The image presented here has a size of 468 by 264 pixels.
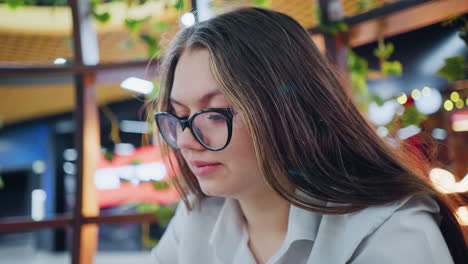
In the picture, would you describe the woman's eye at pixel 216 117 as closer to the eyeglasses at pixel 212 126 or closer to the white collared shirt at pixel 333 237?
the eyeglasses at pixel 212 126

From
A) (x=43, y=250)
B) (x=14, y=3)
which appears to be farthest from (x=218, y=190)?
(x=43, y=250)

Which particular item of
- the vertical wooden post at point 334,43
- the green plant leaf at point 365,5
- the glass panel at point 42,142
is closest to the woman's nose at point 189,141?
the vertical wooden post at point 334,43

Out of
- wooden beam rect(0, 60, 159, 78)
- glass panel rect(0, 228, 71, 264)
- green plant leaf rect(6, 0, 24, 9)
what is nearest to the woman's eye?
wooden beam rect(0, 60, 159, 78)

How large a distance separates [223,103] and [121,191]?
19.5 feet

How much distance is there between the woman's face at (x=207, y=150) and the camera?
864mm

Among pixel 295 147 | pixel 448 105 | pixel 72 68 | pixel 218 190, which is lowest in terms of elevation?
pixel 218 190

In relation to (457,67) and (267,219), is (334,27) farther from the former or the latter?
(267,219)

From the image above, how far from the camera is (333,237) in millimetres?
872

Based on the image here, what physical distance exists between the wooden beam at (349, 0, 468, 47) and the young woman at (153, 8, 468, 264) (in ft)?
1.55

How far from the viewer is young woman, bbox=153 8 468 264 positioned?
0.82 metres

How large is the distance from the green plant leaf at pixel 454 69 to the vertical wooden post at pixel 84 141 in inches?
52.6

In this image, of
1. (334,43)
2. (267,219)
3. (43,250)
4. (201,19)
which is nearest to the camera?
(267,219)

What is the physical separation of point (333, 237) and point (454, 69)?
2.07ft

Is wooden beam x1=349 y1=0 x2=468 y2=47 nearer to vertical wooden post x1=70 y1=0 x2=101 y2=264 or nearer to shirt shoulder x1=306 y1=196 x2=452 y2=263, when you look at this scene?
shirt shoulder x1=306 y1=196 x2=452 y2=263
